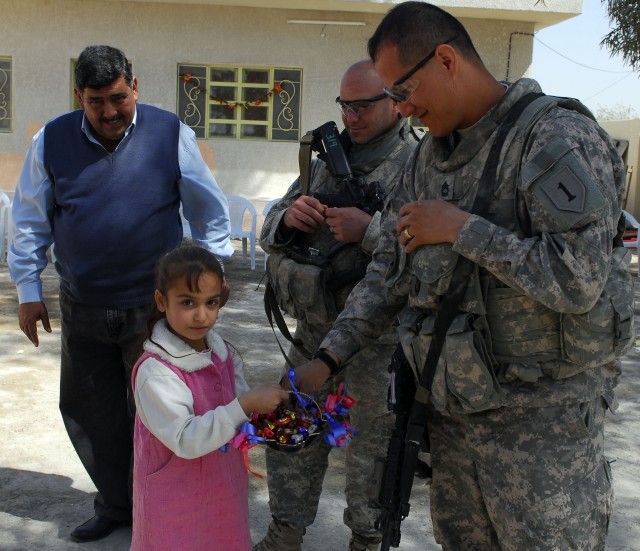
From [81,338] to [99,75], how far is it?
108 cm

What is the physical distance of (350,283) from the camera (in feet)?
10.8

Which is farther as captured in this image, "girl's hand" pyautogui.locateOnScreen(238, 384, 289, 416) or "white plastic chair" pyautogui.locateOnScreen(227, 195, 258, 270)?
"white plastic chair" pyautogui.locateOnScreen(227, 195, 258, 270)

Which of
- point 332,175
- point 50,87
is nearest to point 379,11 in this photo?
point 50,87

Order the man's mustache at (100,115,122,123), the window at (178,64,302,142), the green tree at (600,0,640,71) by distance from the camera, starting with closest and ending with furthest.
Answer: the man's mustache at (100,115,122,123)
the window at (178,64,302,142)
the green tree at (600,0,640,71)

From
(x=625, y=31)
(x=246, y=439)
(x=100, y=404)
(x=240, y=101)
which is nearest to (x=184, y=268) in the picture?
(x=246, y=439)

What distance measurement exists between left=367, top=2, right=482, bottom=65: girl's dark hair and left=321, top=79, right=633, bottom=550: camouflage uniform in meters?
0.19

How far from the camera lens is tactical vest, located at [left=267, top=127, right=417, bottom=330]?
3.27m

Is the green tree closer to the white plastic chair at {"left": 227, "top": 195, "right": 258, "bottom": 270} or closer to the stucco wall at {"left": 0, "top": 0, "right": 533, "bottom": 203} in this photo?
the stucco wall at {"left": 0, "top": 0, "right": 533, "bottom": 203}

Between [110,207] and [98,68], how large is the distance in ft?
1.77

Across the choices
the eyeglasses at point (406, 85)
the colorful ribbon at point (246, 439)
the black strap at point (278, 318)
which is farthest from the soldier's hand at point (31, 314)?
the eyeglasses at point (406, 85)

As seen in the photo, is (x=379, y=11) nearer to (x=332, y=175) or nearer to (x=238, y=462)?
(x=332, y=175)

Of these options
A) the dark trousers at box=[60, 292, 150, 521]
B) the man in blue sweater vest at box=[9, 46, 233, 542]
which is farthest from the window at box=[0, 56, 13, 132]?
the dark trousers at box=[60, 292, 150, 521]

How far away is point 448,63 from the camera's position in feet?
7.11

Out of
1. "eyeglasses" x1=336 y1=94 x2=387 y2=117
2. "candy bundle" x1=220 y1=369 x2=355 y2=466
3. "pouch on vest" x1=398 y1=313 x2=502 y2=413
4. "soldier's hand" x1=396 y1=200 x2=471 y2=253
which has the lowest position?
"candy bundle" x1=220 y1=369 x2=355 y2=466
